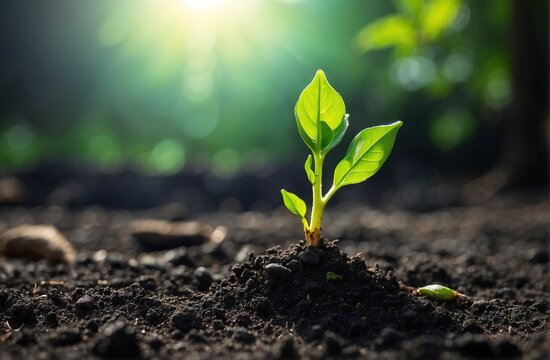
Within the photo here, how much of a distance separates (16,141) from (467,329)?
19704mm

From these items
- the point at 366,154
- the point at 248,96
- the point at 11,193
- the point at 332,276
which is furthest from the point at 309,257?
the point at 248,96

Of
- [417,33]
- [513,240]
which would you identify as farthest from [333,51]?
[417,33]

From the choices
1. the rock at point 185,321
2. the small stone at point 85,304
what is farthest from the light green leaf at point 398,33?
the small stone at point 85,304

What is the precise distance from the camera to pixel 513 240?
14.3 ft

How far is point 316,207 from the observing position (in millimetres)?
2111

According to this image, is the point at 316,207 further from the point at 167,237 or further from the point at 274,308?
the point at 167,237

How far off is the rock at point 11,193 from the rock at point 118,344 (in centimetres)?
614

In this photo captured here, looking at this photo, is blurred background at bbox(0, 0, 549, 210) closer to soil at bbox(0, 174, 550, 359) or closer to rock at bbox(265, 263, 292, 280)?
soil at bbox(0, 174, 550, 359)

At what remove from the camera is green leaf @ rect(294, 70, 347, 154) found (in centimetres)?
206

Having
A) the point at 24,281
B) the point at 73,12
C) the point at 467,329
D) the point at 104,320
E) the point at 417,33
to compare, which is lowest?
the point at 467,329

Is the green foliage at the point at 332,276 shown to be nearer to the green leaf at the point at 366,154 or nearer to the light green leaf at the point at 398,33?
the green leaf at the point at 366,154

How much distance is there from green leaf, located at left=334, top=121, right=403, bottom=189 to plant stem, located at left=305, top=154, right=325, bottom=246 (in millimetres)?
68

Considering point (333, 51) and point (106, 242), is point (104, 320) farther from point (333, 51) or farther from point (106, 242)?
point (333, 51)

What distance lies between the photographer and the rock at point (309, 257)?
84.4 inches
